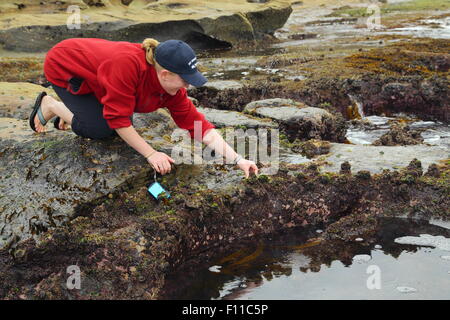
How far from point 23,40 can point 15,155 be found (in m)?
12.3

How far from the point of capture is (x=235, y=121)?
753 centimetres

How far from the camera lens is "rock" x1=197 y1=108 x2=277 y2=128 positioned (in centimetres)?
736

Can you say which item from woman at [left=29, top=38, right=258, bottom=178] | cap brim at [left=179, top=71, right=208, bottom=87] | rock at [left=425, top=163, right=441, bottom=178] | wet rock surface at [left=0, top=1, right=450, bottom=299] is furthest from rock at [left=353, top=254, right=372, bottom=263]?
cap brim at [left=179, top=71, right=208, bottom=87]

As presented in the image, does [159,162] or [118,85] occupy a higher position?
[118,85]

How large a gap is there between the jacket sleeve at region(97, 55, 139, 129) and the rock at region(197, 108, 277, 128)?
3094mm

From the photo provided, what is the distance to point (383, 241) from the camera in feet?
16.1

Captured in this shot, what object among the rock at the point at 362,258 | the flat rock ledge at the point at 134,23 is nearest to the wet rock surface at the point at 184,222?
the rock at the point at 362,258

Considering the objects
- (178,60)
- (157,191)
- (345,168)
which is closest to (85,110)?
(157,191)

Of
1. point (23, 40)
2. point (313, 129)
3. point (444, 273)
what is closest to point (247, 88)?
point (313, 129)

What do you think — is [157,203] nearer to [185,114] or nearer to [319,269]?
[185,114]

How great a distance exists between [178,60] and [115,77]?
0.57m

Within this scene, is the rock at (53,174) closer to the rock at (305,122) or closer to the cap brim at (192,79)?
the cap brim at (192,79)

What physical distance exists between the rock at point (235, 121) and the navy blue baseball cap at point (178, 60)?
311 centimetres

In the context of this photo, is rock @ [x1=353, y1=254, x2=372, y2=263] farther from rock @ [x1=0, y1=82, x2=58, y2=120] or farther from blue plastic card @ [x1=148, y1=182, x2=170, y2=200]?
rock @ [x1=0, y1=82, x2=58, y2=120]
